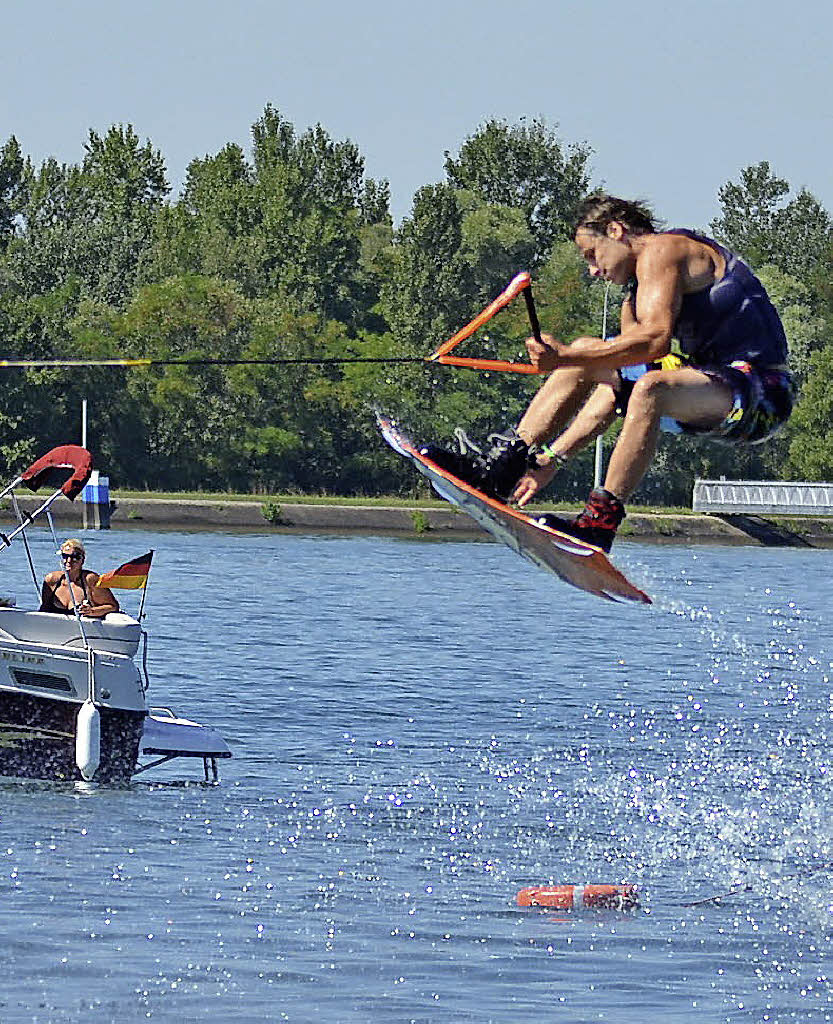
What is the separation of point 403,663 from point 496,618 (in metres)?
14.5

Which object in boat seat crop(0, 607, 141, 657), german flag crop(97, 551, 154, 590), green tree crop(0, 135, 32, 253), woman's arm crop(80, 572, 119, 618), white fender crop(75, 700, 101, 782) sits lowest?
white fender crop(75, 700, 101, 782)

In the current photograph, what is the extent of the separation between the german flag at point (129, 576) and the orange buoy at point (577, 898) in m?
6.73

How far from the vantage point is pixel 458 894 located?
23047 millimetres

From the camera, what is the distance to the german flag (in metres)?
26.5

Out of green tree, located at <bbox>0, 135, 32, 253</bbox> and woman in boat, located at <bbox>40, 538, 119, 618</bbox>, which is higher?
green tree, located at <bbox>0, 135, 32, 253</bbox>

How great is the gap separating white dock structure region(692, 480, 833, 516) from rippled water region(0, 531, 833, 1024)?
37990 millimetres

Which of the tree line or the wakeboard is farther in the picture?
the tree line

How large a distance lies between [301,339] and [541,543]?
279ft

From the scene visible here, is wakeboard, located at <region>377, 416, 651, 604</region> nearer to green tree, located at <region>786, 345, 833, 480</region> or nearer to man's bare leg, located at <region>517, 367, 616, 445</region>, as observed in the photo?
man's bare leg, located at <region>517, 367, 616, 445</region>

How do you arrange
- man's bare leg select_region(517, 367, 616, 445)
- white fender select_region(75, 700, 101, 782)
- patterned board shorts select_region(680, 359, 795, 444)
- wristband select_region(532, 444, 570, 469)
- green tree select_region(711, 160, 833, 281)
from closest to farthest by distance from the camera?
patterned board shorts select_region(680, 359, 795, 444) → man's bare leg select_region(517, 367, 616, 445) → wristband select_region(532, 444, 570, 469) → white fender select_region(75, 700, 101, 782) → green tree select_region(711, 160, 833, 281)

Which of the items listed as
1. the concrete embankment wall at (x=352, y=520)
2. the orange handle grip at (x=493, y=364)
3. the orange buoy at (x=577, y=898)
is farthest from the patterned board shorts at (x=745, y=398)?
the concrete embankment wall at (x=352, y=520)

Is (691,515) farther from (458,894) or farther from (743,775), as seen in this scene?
(458,894)

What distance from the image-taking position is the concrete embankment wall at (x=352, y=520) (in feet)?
290

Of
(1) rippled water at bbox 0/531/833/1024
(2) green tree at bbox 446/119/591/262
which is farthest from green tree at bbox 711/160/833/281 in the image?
(1) rippled water at bbox 0/531/833/1024
